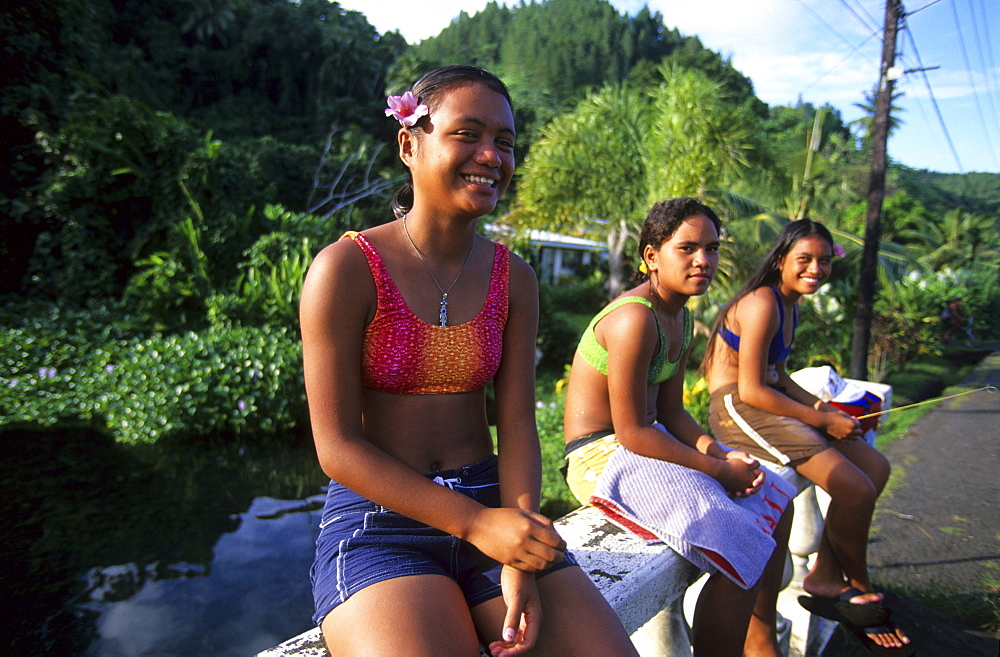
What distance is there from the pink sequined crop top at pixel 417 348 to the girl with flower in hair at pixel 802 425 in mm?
1578

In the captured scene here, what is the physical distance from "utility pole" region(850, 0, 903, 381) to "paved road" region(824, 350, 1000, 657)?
1.39 m

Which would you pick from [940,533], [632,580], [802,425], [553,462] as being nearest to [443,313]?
[632,580]

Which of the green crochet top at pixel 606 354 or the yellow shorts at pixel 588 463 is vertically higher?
the green crochet top at pixel 606 354

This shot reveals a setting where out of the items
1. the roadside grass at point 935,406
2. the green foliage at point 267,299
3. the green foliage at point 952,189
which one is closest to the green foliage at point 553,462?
the roadside grass at point 935,406

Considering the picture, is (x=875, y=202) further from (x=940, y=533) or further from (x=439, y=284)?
(x=439, y=284)

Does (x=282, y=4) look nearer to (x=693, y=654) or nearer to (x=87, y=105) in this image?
(x=87, y=105)

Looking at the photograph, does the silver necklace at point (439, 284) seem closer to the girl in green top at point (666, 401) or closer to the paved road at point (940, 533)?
the girl in green top at point (666, 401)

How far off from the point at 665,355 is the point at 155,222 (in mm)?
9759

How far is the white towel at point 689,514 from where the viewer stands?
1.76 meters

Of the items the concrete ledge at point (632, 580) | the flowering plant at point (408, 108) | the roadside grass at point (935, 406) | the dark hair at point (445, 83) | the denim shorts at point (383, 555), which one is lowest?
the roadside grass at point (935, 406)

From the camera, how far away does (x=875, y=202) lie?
8820 mm

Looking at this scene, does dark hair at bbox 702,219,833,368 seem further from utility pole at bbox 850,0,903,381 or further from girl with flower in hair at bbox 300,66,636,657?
utility pole at bbox 850,0,903,381

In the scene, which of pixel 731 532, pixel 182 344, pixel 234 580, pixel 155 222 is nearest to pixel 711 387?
pixel 731 532

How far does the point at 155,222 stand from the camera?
997 cm
